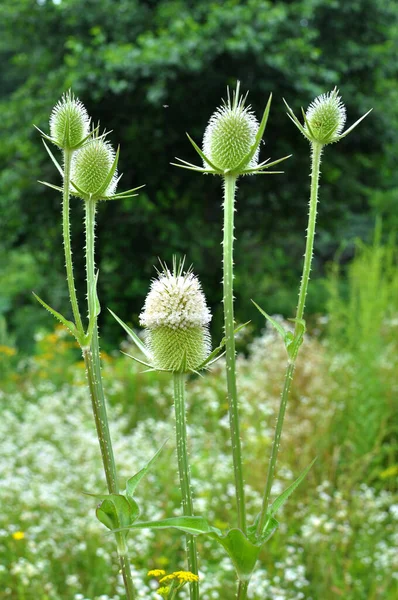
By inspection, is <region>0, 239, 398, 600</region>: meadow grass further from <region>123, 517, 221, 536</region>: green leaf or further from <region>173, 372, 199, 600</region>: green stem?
<region>123, 517, 221, 536</region>: green leaf

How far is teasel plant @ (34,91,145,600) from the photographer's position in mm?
1201

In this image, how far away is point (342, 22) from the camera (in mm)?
8180

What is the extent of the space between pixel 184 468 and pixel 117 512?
0.44 feet

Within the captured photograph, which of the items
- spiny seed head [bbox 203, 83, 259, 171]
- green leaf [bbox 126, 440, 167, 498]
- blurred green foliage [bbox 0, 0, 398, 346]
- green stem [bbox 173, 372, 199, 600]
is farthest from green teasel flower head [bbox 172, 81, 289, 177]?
blurred green foliage [bbox 0, 0, 398, 346]

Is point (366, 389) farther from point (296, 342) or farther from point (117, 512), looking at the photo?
point (117, 512)

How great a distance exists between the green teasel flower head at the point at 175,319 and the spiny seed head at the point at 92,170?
0.64ft

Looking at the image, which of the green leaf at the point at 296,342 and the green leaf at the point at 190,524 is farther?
the green leaf at the point at 296,342

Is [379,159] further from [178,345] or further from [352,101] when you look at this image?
[178,345]

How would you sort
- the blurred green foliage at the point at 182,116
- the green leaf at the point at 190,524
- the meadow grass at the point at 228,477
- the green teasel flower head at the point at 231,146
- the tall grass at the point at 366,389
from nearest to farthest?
1. the green leaf at the point at 190,524
2. the green teasel flower head at the point at 231,146
3. the meadow grass at the point at 228,477
4. the tall grass at the point at 366,389
5. the blurred green foliage at the point at 182,116

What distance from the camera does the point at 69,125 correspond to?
1221mm

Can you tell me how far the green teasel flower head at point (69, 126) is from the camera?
4.01 ft

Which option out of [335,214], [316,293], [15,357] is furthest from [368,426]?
[316,293]

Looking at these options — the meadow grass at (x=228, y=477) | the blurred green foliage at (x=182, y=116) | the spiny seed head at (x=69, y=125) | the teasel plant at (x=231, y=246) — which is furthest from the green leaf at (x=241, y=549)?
the blurred green foliage at (x=182, y=116)

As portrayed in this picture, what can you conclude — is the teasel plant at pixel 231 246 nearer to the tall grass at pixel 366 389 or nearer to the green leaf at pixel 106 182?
the green leaf at pixel 106 182
